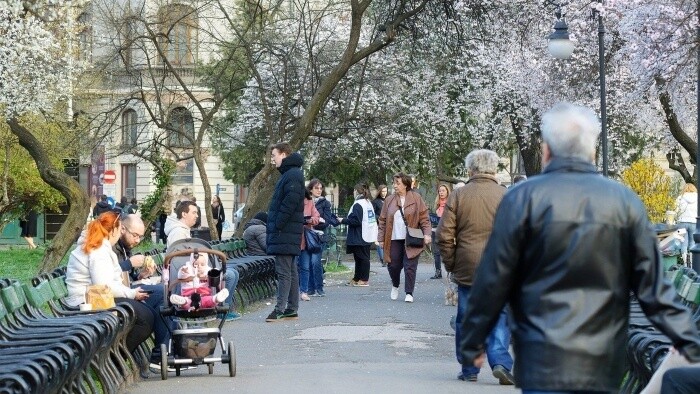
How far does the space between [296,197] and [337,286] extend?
9.41 metres

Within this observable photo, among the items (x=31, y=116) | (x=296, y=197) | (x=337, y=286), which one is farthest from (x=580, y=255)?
(x=31, y=116)

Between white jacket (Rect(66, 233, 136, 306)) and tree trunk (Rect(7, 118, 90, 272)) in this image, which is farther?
tree trunk (Rect(7, 118, 90, 272))

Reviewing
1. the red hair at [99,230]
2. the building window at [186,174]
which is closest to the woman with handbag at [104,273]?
the red hair at [99,230]

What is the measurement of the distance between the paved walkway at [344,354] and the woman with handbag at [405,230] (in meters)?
0.48

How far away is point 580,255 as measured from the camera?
5617 mm

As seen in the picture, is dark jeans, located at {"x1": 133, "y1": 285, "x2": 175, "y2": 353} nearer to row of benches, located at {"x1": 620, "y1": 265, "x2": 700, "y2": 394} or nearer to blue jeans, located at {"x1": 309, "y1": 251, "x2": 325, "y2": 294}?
row of benches, located at {"x1": 620, "y1": 265, "x2": 700, "y2": 394}

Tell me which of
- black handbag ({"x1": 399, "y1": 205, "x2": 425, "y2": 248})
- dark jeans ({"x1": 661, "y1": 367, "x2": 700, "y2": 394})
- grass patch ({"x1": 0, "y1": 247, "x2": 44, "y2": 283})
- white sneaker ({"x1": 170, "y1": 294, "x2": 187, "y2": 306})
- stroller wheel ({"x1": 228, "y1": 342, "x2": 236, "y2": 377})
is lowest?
grass patch ({"x1": 0, "y1": 247, "x2": 44, "y2": 283})

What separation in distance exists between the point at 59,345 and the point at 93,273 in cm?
254

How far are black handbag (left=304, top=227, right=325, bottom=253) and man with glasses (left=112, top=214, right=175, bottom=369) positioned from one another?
772 centimetres

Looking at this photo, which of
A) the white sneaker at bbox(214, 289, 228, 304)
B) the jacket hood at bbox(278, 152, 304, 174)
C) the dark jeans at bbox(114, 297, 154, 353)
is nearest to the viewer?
the white sneaker at bbox(214, 289, 228, 304)

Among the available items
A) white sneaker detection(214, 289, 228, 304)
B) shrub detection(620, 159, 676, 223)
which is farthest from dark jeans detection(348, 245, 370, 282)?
white sneaker detection(214, 289, 228, 304)

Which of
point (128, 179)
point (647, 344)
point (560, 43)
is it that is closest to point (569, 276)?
point (647, 344)

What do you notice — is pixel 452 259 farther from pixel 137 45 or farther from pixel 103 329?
pixel 137 45

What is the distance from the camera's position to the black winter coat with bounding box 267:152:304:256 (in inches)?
670
